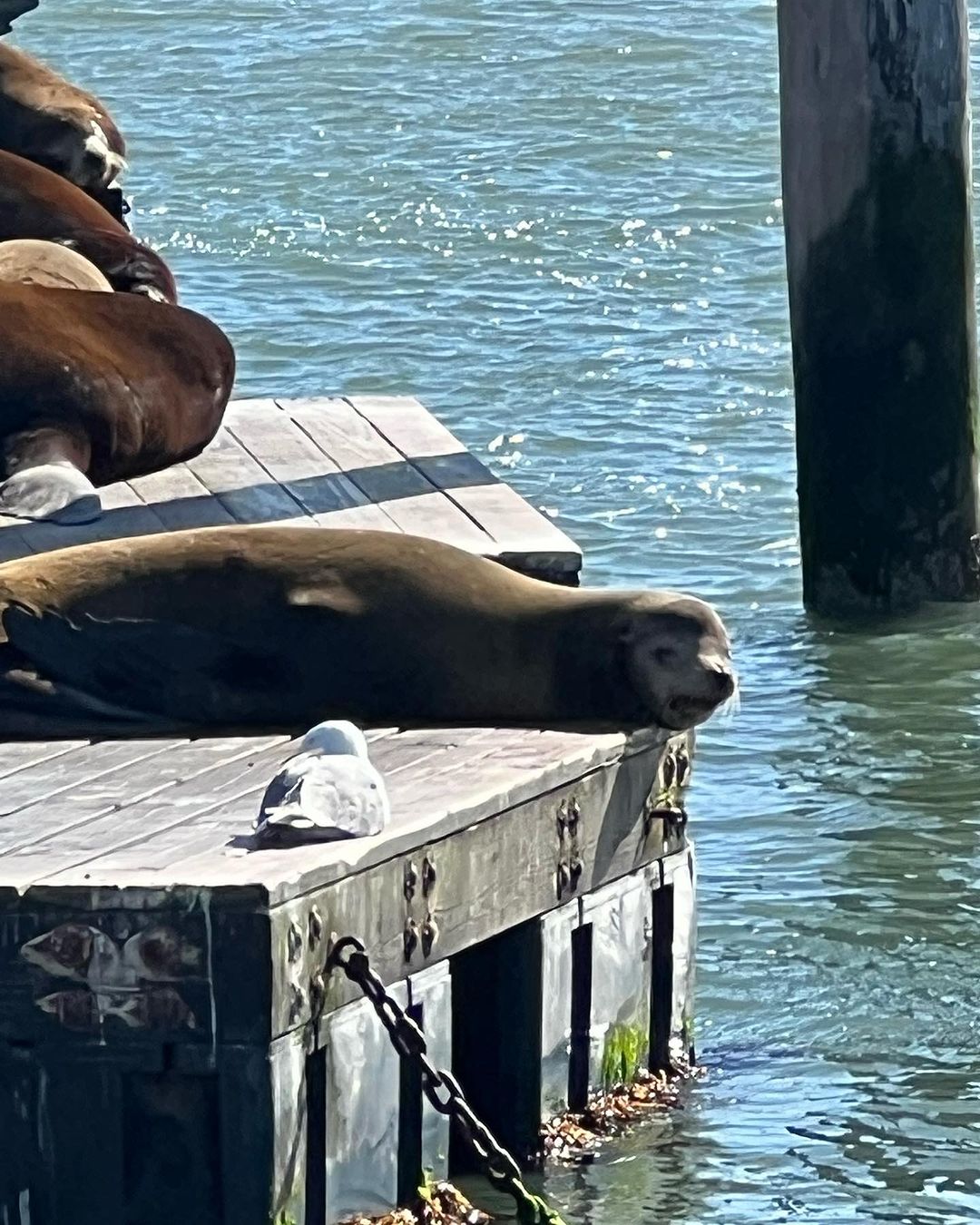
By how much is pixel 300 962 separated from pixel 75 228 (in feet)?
15.4

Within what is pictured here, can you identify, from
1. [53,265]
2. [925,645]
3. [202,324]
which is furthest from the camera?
[925,645]

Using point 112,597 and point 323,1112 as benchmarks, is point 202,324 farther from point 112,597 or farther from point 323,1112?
point 323,1112

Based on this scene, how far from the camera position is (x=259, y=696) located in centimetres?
534

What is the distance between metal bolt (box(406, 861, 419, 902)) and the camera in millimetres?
4574

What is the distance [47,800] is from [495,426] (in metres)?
7.06

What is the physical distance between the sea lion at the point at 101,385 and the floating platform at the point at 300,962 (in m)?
1.82

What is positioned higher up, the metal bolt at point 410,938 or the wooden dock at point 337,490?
the wooden dock at point 337,490

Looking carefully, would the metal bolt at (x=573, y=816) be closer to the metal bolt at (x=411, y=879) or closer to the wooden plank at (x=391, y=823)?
the wooden plank at (x=391, y=823)

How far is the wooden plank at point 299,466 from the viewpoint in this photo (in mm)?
6496

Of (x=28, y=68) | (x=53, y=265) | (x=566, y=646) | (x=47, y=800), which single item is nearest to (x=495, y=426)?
(x=28, y=68)

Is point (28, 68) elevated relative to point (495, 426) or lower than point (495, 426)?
elevated

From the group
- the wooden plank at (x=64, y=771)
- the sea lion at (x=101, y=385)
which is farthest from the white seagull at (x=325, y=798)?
the sea lion at (x=101, y=385)

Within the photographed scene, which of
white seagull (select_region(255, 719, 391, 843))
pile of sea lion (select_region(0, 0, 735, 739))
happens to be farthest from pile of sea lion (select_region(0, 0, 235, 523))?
white seagull (select_region(255, 719, 391, 843))

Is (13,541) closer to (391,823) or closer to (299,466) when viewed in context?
(299,466)
